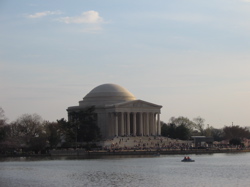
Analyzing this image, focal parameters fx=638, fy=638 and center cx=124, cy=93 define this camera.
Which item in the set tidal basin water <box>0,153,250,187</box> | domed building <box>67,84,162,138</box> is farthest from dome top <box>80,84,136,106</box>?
tidal basin water <box>0,153,250,187</box>

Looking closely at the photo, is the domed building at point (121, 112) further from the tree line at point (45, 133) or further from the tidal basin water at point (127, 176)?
the tidal basin water at point (127, 176)

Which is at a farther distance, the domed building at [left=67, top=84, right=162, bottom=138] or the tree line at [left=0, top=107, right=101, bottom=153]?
the domed building at [left=67, top=84, right=162, bottom=138]

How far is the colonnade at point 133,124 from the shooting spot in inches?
6693

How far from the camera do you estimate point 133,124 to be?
6791 inches

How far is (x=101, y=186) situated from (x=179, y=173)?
17189 mm

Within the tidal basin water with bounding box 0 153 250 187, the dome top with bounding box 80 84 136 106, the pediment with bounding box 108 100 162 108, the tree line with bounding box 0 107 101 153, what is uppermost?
the dome top with bounding box 80 84 136 106

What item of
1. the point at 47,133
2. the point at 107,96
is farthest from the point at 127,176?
the point at 107,96

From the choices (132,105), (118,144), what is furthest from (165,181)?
(132,105)

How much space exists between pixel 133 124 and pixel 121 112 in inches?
210

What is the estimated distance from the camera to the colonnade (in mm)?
170000

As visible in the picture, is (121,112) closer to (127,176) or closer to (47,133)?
(47,133)

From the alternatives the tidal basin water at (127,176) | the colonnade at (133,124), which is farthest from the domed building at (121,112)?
the tidal basin water at (127,176)

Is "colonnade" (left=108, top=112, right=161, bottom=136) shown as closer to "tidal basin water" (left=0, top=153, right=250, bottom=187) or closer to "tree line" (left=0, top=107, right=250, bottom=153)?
"tree line" (left=0, top=107, right=250, bottom=153)

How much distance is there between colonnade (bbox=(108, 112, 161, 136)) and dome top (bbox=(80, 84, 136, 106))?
5.64 m
